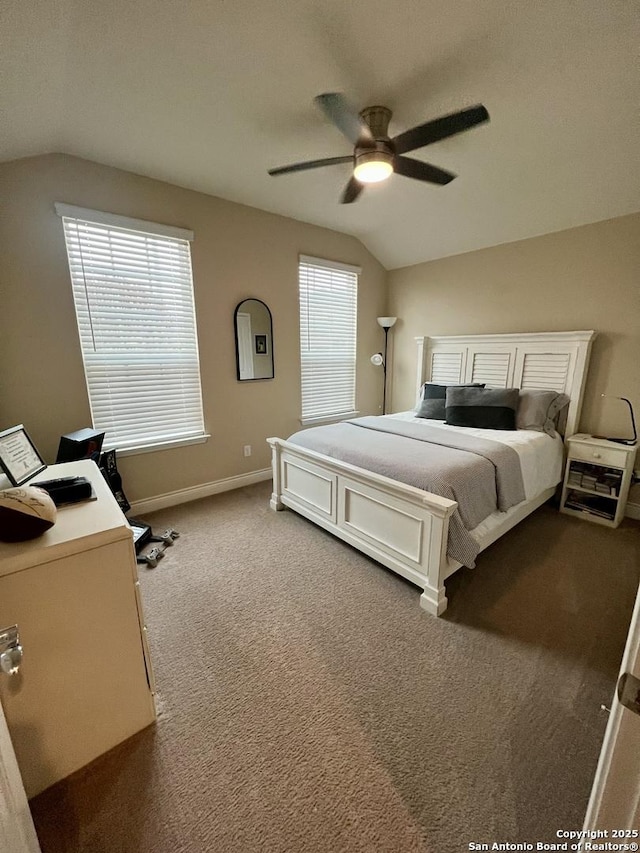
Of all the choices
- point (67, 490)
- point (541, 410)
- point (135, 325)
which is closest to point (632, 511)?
point (541, 410)

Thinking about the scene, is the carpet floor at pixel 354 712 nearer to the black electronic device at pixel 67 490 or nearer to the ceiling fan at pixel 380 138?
the black electronic device at pixel 67 490

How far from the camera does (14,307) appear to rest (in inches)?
88.6

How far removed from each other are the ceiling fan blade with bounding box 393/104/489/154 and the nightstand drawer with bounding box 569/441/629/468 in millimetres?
2478

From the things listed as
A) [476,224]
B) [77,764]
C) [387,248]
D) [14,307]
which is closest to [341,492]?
[77,764]

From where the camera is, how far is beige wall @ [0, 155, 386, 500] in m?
2.26

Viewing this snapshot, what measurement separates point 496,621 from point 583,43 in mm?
2767

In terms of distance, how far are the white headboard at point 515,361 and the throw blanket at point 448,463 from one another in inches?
46.6

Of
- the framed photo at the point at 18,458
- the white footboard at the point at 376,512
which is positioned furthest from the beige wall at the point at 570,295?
the framed photo at the point at 18,458

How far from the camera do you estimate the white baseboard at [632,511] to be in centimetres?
285

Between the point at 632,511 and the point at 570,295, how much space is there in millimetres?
1922

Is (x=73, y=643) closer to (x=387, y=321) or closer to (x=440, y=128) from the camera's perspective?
(x=440, y=128)

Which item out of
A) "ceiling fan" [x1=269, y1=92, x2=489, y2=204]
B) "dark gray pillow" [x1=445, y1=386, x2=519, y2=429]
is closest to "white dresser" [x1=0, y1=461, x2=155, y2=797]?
"ceiling fan" [x1=269, y1=92, x2=489, y2=204]

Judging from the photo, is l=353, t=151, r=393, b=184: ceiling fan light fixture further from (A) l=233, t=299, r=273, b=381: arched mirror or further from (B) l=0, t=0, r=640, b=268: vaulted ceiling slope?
(A) l=233, t=299, r=273, b=381: arched mirror

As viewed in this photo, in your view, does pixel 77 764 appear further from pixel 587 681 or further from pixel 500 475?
pixel 500 475
